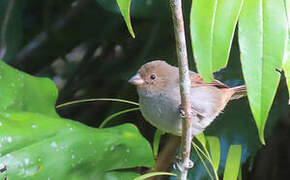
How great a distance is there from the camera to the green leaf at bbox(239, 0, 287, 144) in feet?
4.61

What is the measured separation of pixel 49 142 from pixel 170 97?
581mm

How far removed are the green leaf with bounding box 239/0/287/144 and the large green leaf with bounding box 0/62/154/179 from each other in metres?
0.74

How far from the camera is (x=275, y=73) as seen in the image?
1402 mm

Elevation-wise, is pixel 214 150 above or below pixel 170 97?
below

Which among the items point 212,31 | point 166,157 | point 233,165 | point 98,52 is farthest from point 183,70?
point 98,52

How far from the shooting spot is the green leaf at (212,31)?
54.2 inches

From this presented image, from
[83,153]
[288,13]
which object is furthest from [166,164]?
Result: [288,13]

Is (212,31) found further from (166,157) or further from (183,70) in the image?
(166,157)

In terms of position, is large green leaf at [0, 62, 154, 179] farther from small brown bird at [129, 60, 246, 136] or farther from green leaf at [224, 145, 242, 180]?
green leaf at [224, 145, 242, 180]

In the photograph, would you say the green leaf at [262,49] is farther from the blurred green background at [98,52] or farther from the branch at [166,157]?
the blurred green background at [98,52]

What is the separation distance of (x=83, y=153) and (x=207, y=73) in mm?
748

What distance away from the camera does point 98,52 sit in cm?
356

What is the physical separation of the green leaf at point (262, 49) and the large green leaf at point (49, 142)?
2.42 feet

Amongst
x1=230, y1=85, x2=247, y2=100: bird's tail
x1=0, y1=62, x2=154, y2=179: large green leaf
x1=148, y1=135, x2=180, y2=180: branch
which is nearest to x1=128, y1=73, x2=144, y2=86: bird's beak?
x1=0, y1=62, x2=154, y2=179: large green leaf
